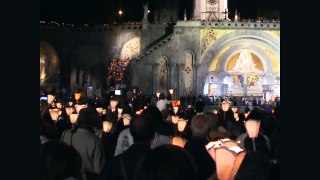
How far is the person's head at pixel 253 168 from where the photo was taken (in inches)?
203

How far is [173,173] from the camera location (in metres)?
4.26

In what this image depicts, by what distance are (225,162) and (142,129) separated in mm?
1601

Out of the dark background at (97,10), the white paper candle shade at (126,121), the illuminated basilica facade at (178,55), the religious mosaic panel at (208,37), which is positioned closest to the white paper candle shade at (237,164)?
the white paper candle shade at (126,121)

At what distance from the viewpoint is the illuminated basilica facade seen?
5031 cm

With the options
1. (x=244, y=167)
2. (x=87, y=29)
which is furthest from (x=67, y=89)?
(x=244, y=167)

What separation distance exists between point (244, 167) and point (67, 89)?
4877 centimetres

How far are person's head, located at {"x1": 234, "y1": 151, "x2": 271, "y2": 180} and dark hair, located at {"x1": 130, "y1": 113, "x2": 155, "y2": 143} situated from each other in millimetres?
1632

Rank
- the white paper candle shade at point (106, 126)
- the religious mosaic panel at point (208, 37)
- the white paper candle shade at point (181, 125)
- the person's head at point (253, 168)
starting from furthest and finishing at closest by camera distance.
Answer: the religious mosaic panel at point (208, 37), the white paper candle shade at point (181, 125), the white paper candle shade at point (106, 126), the person's head at point (253, 168)

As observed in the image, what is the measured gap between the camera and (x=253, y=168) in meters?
5.20

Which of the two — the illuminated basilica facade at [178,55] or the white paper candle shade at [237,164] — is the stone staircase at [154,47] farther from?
the white paper candle shade at [237,164]

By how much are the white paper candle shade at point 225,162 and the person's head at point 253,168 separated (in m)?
0.11

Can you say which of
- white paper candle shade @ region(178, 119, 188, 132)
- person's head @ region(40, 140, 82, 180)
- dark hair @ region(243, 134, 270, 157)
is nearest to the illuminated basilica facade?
white paper candle shade @ region(178, 119, 188, 132)
